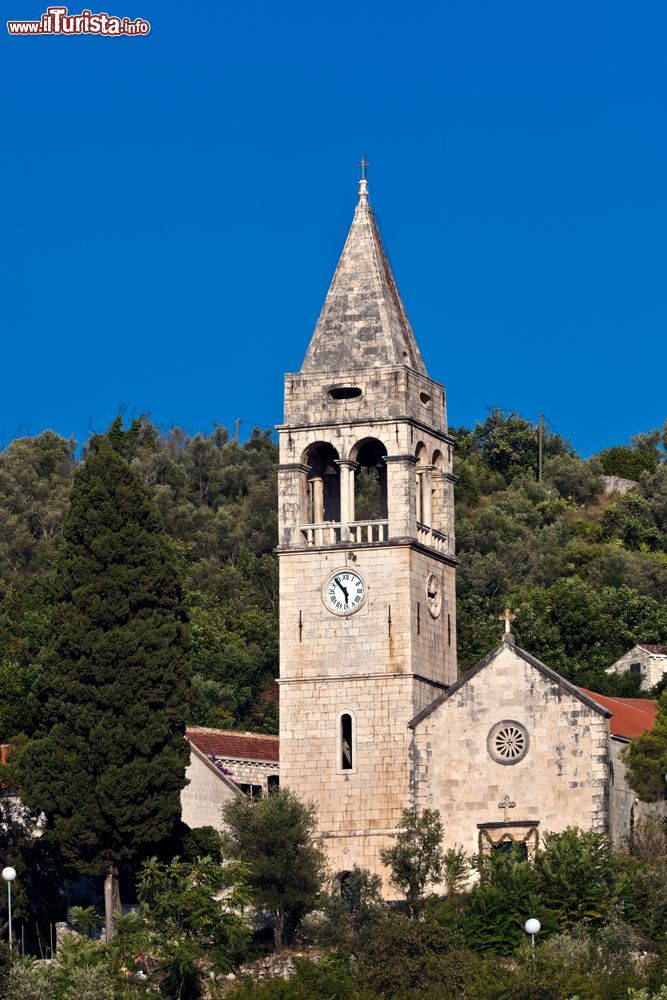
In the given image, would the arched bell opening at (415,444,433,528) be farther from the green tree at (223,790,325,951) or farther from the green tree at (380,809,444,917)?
the green tree at (223,790,325,951)

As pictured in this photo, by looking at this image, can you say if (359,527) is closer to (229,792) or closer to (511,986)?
→ (229,792)

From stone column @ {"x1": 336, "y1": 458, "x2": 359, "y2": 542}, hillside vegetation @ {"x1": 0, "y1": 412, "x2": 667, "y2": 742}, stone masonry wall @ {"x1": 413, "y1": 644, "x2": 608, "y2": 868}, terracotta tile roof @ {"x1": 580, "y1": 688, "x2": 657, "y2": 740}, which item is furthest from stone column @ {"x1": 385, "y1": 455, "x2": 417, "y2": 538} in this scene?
hillside vegetation @ {"x1": 0, "y1": 412, "x2": 667, "y2": 742}

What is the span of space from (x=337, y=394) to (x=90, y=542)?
7700 millimetres

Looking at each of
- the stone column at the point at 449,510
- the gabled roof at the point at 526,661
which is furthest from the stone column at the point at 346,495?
the gabled roof at the point at 526,661

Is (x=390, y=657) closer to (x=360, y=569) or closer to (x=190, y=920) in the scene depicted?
(x=360, y=569)

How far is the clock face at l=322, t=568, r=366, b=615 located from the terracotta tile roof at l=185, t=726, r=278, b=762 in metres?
7.82

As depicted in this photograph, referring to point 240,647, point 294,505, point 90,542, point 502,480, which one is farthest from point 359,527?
point 502,480

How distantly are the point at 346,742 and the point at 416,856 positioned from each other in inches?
166

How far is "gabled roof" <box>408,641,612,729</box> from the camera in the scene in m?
61.2

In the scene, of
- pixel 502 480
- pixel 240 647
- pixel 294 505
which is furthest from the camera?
pixel 502 480

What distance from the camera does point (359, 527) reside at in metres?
64.5

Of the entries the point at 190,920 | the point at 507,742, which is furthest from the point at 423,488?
the point at 190,920

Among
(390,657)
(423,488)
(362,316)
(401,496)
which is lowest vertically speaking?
(390,657)

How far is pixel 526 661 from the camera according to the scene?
62.1 m
